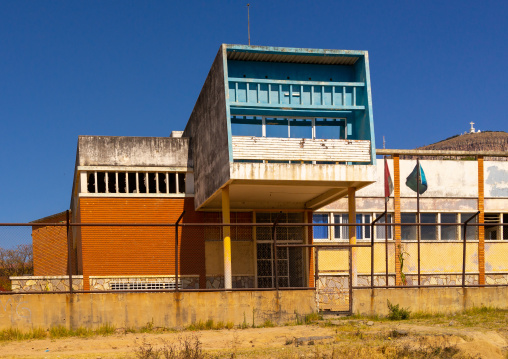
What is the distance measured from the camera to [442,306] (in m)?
17.6

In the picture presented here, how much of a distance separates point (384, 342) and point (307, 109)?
8.31 meters

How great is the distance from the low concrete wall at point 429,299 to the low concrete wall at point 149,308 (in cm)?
163

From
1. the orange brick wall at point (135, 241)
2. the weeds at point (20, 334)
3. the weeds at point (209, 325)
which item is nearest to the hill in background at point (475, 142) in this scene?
the orange brick wall at point (135, 241)

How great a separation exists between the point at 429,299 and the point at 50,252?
14.6 meters

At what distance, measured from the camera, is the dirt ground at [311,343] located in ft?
44.1

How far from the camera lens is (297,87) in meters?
19.9

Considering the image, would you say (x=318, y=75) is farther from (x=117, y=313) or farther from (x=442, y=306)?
(x=117, y=313)

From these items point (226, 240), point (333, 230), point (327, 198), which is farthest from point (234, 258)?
point (333, 230)

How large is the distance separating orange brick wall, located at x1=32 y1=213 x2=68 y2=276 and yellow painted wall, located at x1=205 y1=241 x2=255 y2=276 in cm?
567

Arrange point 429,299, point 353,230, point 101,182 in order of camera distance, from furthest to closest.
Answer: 1. point 101,182
2. point 353,230
3. point 429,299

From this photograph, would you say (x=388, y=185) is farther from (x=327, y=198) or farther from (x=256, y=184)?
(x=256, y=184)

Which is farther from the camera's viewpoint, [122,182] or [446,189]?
[446,189]

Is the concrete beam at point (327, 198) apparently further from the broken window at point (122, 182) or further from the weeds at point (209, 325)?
the broken window at point (122, 182)

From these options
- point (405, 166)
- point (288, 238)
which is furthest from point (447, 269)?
point (288, 238)
